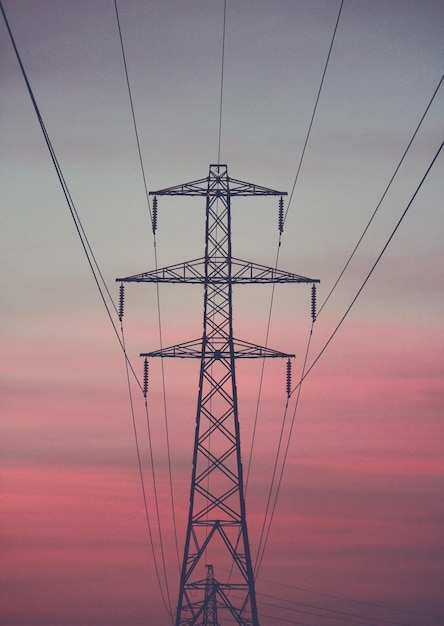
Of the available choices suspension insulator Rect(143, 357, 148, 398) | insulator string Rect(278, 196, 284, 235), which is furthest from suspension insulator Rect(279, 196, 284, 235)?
suspension insulator Rect(143, 357, 148, 398)

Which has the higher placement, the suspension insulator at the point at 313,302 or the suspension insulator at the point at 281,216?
the suspension insulator at the point at 281,216

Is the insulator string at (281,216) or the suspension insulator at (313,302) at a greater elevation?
the insulator string at (281,216)

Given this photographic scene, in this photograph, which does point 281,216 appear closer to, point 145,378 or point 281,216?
point 281,216

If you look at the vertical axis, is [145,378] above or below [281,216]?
below

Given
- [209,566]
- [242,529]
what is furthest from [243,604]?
[209,566]

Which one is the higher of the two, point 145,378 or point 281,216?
point 281,216

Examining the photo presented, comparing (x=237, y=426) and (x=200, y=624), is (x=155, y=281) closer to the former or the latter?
(x=237, y=426)

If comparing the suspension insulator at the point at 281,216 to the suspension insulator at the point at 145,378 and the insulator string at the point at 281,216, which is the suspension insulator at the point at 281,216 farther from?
the suspension insulator at the point at 145,378

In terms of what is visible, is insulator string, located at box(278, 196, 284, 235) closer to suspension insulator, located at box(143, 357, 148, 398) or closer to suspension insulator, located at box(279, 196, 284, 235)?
suspension insulator, located at box(279, 196, 284, 235)

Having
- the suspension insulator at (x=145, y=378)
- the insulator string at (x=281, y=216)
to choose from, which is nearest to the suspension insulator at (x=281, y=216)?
the insulator string at (x=281, y=216)

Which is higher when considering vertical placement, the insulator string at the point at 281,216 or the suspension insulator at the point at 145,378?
the insulator string at the point at 281,216

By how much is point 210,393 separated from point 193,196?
21.9 ft

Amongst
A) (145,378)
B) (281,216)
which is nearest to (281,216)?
(281,216)

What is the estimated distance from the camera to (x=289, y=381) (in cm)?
5638
